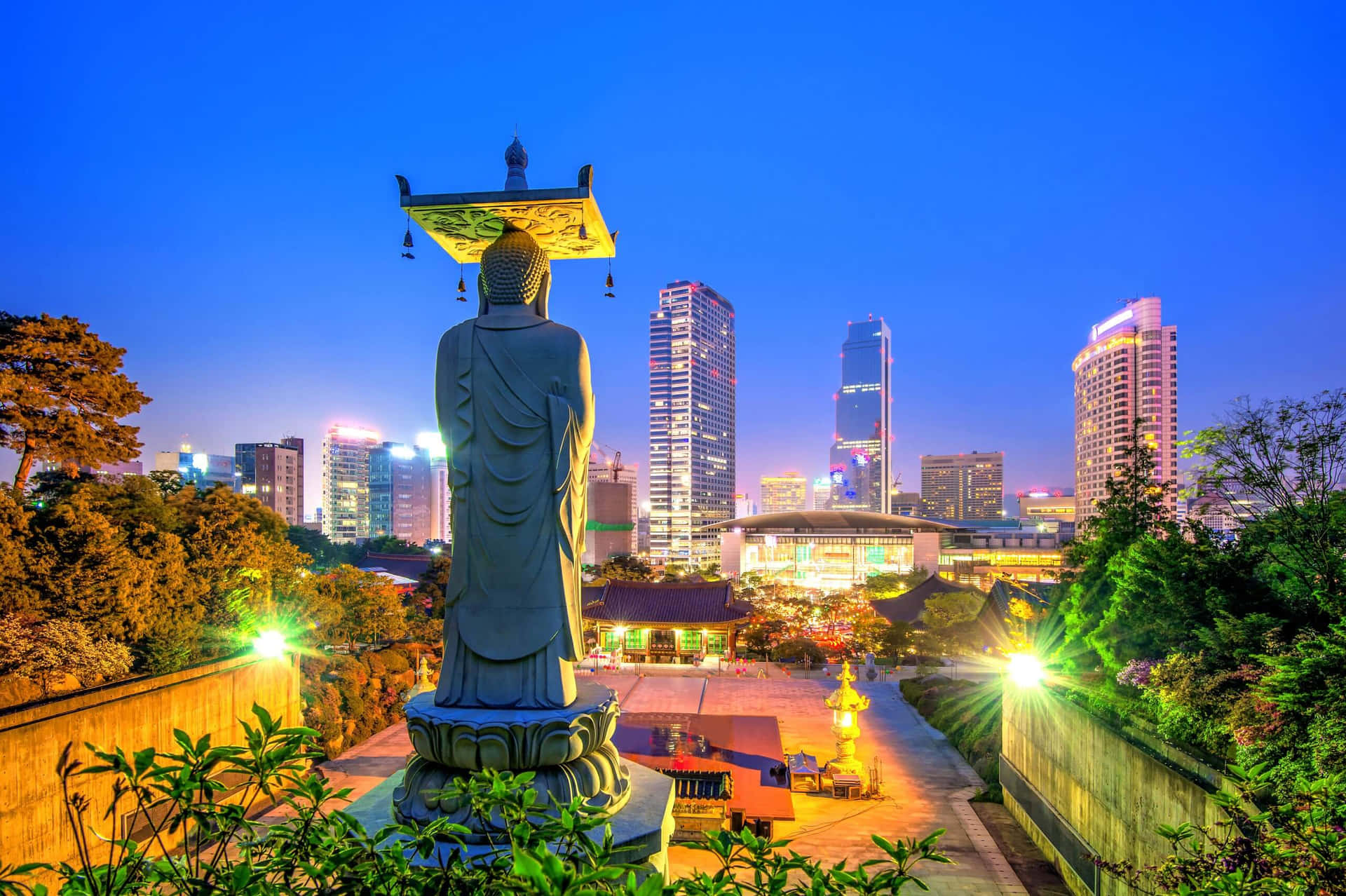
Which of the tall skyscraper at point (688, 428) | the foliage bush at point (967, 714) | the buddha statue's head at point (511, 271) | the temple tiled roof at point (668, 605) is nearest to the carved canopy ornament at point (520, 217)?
the buddha statue's head at point (511, 271)

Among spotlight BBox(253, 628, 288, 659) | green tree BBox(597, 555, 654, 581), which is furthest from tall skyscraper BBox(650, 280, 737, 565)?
spotlight BBox(253, 628, 288, 659)

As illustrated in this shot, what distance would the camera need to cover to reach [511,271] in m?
6.36

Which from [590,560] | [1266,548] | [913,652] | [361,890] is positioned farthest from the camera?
[590,560]

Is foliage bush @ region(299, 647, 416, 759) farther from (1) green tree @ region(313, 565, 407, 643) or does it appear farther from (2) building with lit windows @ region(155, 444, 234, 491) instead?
(2) building with lit windows @ region(155, 444, 234, 491)

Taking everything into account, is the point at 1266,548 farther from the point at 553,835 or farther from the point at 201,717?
the point at 201,717

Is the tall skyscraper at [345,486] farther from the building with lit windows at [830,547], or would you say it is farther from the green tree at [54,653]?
the green tree at [54,653]

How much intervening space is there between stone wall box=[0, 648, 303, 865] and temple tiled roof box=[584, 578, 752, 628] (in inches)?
620

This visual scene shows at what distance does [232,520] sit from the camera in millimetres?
15664

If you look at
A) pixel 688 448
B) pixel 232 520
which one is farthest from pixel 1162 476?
pixel 232 520

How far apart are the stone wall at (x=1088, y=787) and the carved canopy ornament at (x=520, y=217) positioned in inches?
315

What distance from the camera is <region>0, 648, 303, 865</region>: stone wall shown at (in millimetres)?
8594

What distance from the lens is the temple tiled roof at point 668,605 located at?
2739 centimetres

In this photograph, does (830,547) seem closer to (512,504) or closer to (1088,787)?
(1088,787)

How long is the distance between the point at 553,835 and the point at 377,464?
110 metres
